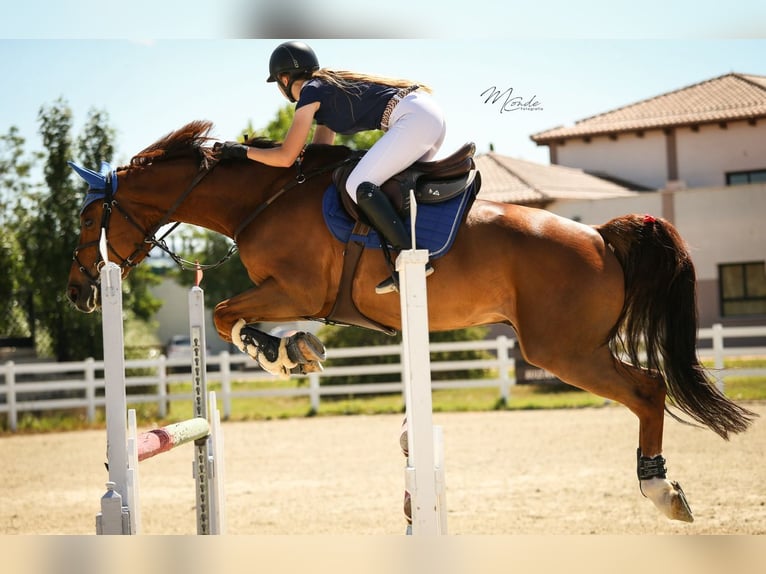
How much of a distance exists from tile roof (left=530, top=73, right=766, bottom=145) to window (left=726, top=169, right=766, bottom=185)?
3.34 ft

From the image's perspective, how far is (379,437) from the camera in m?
10.2

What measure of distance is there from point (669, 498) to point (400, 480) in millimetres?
4196

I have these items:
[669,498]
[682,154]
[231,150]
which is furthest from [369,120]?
[682,154]

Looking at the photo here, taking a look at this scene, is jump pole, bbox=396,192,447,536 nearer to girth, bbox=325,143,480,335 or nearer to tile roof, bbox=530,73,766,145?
girth, bbox=325,143,480,335

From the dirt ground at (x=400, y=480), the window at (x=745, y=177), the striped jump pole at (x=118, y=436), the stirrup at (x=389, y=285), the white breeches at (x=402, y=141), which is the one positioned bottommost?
the dirt ground at (x=400, y=480)

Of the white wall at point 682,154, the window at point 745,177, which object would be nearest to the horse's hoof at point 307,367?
the white wall at point 682,154

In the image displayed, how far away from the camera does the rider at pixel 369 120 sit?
11.2ft

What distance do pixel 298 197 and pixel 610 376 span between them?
5.02ft

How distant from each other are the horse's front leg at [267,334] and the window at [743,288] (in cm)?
1166

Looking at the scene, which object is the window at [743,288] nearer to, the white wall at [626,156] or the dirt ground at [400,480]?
the white wall at [626,156]

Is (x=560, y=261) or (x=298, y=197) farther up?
(x=298, y=197)

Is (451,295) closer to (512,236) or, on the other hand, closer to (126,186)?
(512,236)

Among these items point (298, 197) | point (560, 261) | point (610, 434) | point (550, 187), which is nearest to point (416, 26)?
point (298, 197)

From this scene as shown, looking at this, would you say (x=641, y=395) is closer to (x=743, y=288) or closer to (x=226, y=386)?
(x=226, y=386)
